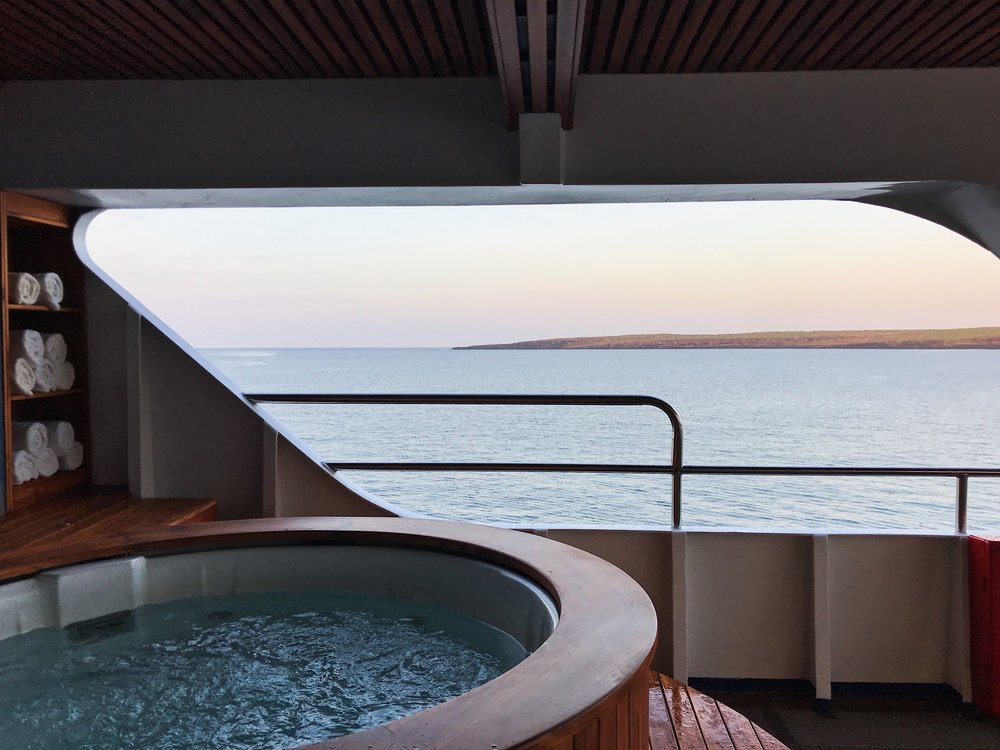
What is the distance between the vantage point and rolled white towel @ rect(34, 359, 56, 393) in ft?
10.9

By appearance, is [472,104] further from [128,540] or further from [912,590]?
[912,590]

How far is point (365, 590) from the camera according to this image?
221 cm

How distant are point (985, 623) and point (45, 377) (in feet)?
13.2

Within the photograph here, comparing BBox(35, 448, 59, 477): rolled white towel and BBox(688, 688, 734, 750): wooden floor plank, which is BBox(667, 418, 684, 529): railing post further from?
BBox(35, 448, 59, 477): rolled white towel

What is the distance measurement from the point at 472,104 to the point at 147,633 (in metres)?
2.34

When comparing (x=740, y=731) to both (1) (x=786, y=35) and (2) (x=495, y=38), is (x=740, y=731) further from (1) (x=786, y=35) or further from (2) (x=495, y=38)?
(1) (x=786, y=35)

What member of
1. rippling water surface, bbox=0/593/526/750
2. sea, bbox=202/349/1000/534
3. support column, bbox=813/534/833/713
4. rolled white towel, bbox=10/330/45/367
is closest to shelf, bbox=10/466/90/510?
rolled white towel, bbox=10/330/45/367

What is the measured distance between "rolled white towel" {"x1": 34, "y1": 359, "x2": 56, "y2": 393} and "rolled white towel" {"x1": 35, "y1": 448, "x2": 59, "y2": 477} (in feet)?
0.91

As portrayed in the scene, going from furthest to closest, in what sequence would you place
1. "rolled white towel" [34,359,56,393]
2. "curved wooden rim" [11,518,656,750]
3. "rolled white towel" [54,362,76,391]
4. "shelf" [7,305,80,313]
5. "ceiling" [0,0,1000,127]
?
"rolled white towel" [54,362,76,391]
"rolled white towel" [34,359,56,393]
"shelf" [7,305,80,313]
"ceiling" [0,0,1000,127]
"curved wooden rim" [11,518,656,750]

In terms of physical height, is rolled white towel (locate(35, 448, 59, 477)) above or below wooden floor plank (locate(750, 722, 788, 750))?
above

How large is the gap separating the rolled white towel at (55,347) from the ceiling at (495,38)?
44.3 inches

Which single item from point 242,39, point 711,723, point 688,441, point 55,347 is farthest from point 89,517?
point 688,441

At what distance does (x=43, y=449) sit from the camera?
3.38m

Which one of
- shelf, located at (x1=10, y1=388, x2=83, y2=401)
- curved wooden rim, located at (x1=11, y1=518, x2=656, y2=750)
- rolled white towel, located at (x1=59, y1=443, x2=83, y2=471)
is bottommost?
curved wooden rim, located at (x1=11, y1=518, x2=656, y2=750)
